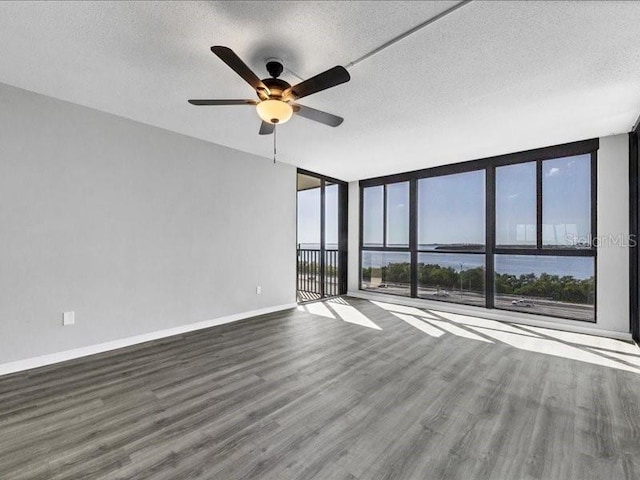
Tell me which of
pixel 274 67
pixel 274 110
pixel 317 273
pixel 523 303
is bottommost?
pixel 523 303

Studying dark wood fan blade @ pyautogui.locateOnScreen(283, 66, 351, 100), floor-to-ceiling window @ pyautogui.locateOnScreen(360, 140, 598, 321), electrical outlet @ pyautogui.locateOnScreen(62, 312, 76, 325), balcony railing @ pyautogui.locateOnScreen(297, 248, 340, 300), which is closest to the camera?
dark wood fan blade @ pyautogui.locateOnScreen(283, 66, 351, 100)

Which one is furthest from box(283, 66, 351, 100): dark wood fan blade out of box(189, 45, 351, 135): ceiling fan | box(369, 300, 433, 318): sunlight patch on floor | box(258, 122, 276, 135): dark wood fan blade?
box(369, 300, 433, 318): sunlight patch on floor

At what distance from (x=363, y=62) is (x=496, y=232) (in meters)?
3.73

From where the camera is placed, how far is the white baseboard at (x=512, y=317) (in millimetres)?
3869

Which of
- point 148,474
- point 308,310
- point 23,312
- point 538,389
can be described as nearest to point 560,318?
point 538,389

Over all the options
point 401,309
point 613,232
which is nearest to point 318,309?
point 401,309

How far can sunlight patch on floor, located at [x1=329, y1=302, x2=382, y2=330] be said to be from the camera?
14.1 ft

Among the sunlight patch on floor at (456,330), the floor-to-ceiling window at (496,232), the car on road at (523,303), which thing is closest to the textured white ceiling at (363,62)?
the floor-to-ceiling window at (496,232)

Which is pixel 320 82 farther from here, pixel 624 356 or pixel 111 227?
pixel 624 356

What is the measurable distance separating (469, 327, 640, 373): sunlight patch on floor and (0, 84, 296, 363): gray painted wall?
3.52 m

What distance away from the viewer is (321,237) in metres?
6.16

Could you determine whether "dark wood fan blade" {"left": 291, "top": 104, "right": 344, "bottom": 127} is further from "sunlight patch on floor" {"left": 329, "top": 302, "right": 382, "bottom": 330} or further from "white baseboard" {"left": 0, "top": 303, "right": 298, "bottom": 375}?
"white baseboard" {"left": 0, "top": 303, "right": 298, "bottom": 375}

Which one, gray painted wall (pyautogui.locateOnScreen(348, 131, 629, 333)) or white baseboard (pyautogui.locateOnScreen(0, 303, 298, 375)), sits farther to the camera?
gray painted wall (pyautogui.locateOnScreen(348, 131, 629, 333))

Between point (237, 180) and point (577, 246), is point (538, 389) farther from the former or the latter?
point (237, 180)
